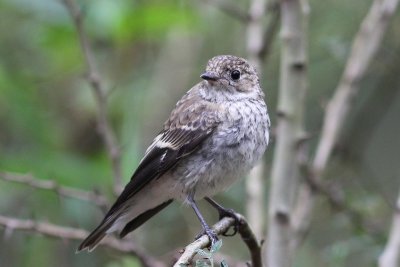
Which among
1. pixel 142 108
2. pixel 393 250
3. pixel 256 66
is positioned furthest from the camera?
pixel 142 108

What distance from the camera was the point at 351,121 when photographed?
6.72 m

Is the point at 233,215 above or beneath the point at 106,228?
above

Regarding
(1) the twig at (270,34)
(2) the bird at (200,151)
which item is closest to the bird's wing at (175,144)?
(2) the bird at (200,151)

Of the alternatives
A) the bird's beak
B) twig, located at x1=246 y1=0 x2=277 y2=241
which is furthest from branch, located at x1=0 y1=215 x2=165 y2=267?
the bird's beak

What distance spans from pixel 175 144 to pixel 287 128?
606mm

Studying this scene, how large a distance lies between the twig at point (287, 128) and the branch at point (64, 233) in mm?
664

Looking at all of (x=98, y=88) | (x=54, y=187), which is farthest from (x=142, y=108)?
(x=54, y=187)

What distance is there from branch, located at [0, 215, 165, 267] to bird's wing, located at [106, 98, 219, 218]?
0.22m

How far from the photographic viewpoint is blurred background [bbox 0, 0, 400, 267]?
5699mm

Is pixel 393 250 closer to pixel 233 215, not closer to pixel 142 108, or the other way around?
pixel 233 215

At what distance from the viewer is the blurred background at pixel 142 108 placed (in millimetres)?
5699

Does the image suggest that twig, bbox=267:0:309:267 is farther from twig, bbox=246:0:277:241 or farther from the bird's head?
twig, bbox=246:0:277:241

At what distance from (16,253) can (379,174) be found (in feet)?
9.23

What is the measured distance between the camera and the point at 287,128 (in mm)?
4816
